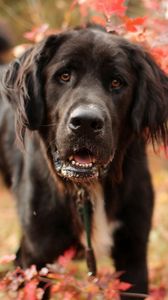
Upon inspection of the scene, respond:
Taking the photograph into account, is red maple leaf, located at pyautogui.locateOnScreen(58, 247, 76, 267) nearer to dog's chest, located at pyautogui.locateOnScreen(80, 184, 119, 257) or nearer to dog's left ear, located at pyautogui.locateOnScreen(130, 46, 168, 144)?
dog's chest, located at pyautogui.locateOnScreen(80, 184, 119, 257)

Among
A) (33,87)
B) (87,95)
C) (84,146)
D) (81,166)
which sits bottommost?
(81,166)

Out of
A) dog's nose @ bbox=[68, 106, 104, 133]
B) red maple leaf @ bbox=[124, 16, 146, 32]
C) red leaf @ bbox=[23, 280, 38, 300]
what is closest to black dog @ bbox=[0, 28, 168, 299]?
dog's nose @ bbox=[68, 106, 104, 133]

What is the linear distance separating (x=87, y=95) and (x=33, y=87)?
49 centimetres

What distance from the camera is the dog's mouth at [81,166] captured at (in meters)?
3.04

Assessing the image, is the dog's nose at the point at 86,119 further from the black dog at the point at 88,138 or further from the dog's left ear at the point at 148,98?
the dog's left ear at the point at 148,98

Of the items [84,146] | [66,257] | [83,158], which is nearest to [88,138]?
[84,146]

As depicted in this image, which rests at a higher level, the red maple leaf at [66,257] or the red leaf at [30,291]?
the red maple leaf at [66,257]

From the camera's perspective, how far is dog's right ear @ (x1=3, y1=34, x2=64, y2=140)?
3.33m

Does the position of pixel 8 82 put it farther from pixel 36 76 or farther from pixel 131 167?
pixel 131 167

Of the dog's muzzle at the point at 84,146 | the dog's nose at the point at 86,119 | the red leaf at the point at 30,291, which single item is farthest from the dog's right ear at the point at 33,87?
the red leaf at the point at 30,291

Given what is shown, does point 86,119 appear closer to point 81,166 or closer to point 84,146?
point 84,146

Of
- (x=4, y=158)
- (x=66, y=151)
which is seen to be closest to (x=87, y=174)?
(x=66, y=151)

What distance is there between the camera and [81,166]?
307 cm

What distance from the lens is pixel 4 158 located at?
14.8 feet
